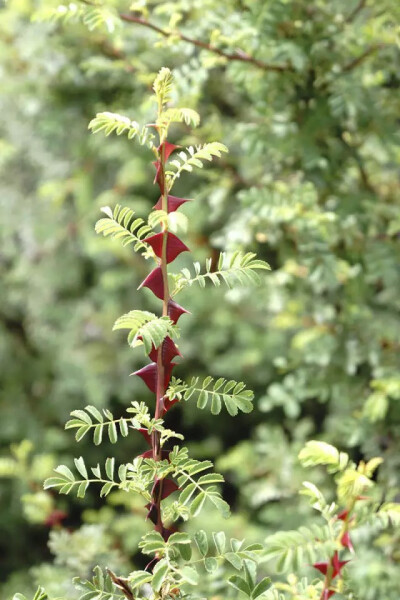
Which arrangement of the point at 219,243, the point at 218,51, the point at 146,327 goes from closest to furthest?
1. the point at 146,327
2. the point at 218,51
3. the point at 219,243

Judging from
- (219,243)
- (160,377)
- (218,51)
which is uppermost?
(218,51)

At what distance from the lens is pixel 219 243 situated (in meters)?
1.21

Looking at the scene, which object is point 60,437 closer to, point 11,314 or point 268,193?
point 11,314

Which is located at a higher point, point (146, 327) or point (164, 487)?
point (146, 327)

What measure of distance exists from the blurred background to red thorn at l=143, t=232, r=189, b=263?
42 cm

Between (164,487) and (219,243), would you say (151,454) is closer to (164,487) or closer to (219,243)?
(164,487)

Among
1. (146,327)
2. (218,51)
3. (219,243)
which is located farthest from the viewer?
(219,243)

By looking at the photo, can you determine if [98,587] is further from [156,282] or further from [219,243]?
[219,243]

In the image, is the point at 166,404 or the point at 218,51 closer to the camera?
the point at 166,404

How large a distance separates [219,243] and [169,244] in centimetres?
69

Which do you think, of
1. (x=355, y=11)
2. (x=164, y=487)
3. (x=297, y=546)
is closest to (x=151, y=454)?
(x=164, y=487)

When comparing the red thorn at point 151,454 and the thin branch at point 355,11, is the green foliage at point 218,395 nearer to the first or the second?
the red thorn at point 151,454

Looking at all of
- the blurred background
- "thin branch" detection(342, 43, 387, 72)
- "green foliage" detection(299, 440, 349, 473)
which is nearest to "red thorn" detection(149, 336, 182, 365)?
"green foliage" detection(299, 440, 349, 473)

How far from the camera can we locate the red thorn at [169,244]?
1.64ft
